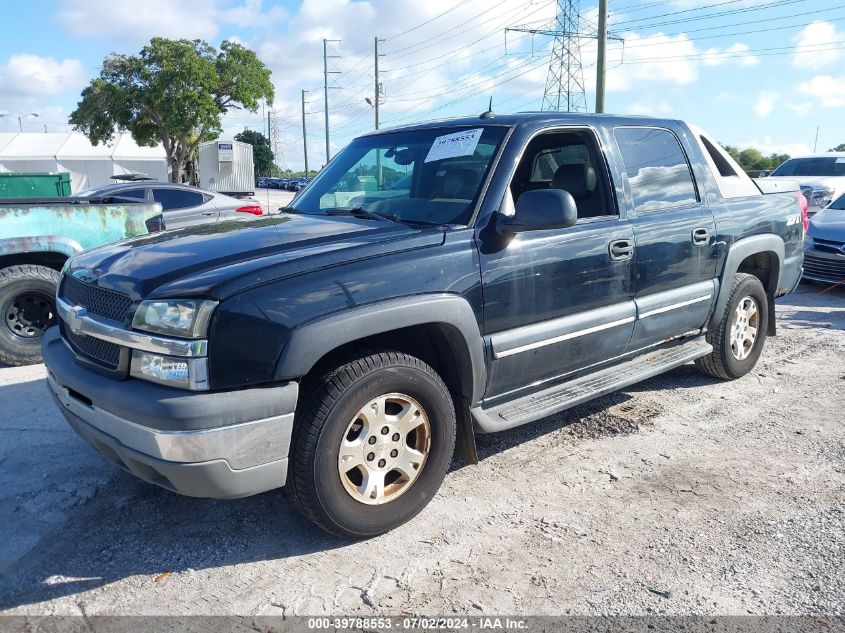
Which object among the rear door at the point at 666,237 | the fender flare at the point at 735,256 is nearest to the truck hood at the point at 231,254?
the rear door at the point at 666,237

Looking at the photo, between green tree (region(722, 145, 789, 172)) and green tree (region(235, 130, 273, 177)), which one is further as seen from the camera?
green tree (region(235, 130, 273, 177))

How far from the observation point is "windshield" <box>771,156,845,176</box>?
524 inches

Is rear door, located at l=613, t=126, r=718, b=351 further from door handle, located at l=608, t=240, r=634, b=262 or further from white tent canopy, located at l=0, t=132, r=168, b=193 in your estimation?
white tent canopy, located at l=0, t=132, r=168, b=193

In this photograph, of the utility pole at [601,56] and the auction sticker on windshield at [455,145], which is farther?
the utility pole at [601,56]

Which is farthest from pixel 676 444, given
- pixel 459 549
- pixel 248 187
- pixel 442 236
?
pixel 248 187

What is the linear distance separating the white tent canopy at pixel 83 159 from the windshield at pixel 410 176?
40.5 m

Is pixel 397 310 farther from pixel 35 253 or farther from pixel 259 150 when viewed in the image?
pixel 259 150

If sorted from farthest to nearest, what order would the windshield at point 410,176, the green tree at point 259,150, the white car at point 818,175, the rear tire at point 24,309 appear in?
the green tree at point 259,150
the white car at point 818,175
the rear tire at point 24,309
the windshield at point 410,176

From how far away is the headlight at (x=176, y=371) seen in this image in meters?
2.55

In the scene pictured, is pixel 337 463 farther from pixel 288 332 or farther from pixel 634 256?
pixel 634 256

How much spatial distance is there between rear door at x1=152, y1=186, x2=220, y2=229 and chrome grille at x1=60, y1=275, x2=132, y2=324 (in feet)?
23.2

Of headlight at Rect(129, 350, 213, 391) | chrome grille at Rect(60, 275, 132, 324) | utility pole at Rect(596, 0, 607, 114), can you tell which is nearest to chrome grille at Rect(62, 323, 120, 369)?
chrome grille at Rect(60, 275, 132, 324)

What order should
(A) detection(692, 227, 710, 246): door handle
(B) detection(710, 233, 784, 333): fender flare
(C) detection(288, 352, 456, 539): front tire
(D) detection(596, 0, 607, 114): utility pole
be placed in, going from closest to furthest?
(C) detection(288, 352, 456, 539): front tire, (A) detection(692, 227, 710, 246): door handle, (B) detection(710, 233, 784, 333): fender flare, (D) detection(596, 0, 607, 114): utility pole

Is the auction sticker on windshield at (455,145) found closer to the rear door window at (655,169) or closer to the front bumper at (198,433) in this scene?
the rear door window at (655,169)
